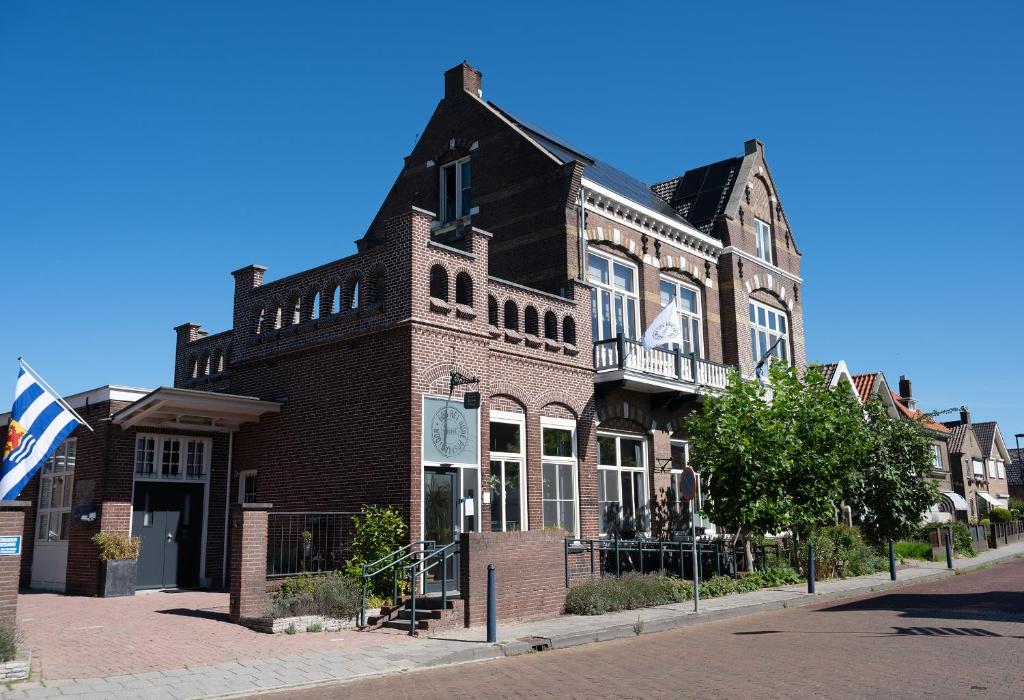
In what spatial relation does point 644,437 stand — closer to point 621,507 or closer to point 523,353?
point 621,507

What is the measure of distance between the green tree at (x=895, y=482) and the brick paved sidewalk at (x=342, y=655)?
13.5m

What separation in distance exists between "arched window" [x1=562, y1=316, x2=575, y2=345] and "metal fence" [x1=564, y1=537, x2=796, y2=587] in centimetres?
481

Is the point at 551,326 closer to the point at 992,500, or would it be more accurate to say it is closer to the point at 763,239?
the point at 763,239

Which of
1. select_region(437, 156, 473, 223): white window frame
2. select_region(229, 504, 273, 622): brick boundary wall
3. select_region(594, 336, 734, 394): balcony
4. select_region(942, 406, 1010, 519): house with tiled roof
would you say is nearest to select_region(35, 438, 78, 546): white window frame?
select_region(229, 504, 273, 622): brick boundary wall

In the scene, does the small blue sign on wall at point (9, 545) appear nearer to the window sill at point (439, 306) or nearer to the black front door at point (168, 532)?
the window sill at point (439, 306)

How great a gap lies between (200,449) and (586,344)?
9.73m

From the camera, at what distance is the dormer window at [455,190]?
23.6 meters

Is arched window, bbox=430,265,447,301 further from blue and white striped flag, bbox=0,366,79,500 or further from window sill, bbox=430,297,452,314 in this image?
blue and white striped flag, bbox=0,366,79,500

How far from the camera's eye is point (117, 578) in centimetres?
1730

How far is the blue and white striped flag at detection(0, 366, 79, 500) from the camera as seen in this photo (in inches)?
576

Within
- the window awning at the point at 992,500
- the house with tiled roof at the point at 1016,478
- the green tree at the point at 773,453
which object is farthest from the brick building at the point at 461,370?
the house with tiled roof at the point at 1016,478

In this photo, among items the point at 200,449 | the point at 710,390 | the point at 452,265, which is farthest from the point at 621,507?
the point at 200,449

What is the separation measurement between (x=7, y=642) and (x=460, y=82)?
19003mm

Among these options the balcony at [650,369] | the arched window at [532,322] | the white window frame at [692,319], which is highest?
the white window frame at [692,319]
